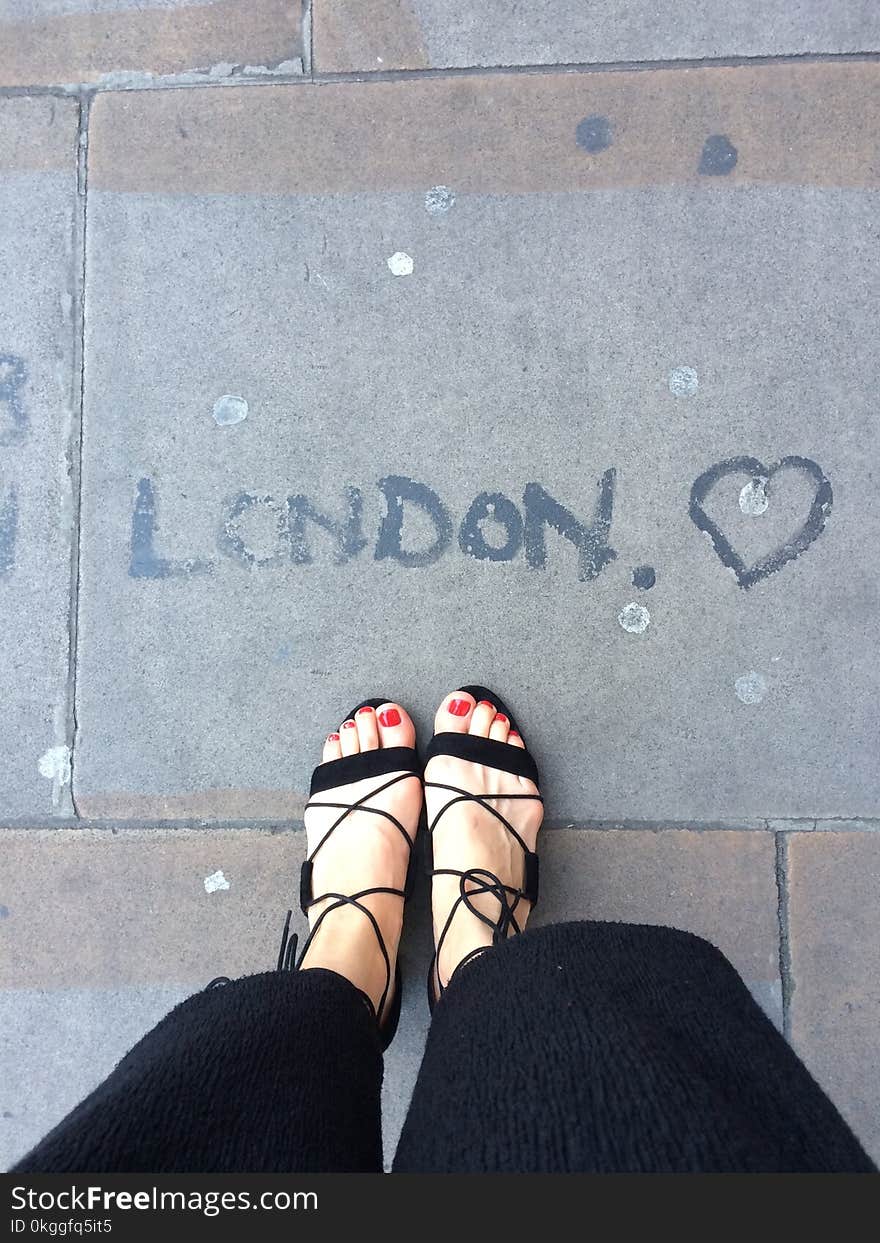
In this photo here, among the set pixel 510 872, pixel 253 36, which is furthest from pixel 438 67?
pixel 510 872

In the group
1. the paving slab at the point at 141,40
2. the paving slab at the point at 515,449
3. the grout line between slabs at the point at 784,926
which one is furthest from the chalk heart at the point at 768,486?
the paving slab at the point at 141,40

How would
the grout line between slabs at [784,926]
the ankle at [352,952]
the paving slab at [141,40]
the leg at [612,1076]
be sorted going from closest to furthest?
the leg at [612,1076]
the ankle at [352,952]
the grout line between slabs at [784,926]
the paving slab at [141,40]

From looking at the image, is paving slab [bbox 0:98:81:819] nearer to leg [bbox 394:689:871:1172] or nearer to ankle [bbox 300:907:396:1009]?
ankle [bbox 300:907:396:1009]

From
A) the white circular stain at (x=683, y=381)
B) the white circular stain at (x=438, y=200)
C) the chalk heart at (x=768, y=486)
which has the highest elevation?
the white circular stain at (x=438, y=200)

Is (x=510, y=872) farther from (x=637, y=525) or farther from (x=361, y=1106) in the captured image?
(x=637, y=525)

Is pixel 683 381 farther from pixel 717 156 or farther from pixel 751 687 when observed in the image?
pixel 751 687

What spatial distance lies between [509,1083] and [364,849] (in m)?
0.65

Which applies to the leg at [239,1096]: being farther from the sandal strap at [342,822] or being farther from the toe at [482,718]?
the toe at [482,718]

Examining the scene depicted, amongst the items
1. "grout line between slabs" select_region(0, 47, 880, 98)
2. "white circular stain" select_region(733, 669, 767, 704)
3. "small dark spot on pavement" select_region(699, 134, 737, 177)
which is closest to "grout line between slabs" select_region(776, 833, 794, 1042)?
"white circular stain" select_region(733, 669, 767, 704)

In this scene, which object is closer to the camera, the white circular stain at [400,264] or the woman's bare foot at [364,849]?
the woman's bare foot at [364,849]

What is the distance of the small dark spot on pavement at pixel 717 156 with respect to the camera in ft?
5.15

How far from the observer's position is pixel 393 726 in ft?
5.07

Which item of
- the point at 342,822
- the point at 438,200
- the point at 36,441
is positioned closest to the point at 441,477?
the point at 438,200

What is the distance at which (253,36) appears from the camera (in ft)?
5.29
